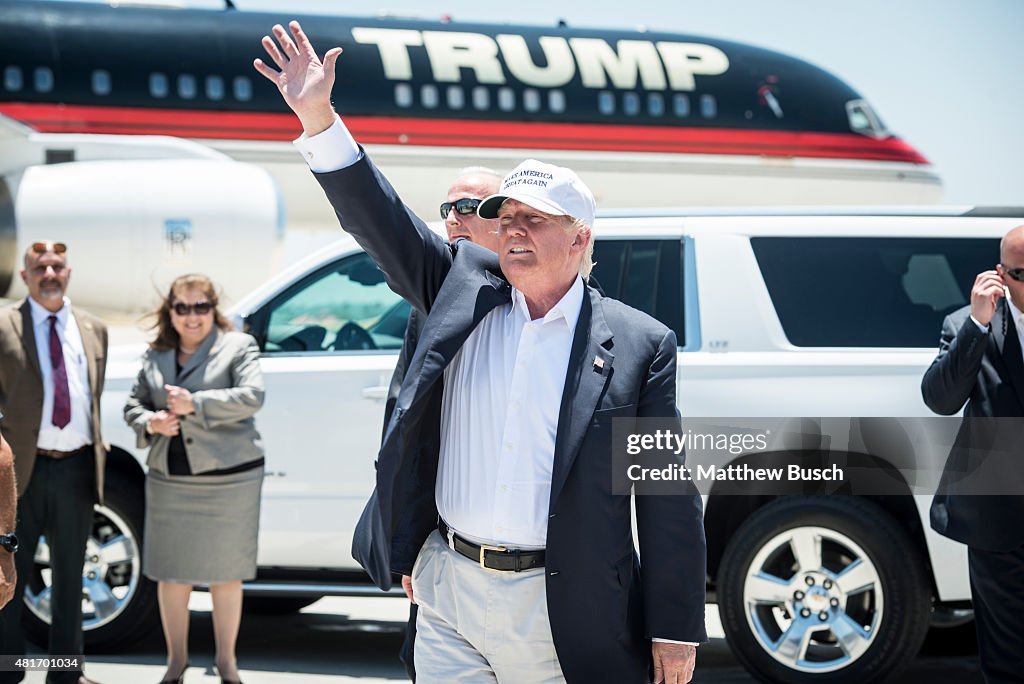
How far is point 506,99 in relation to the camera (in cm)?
1697

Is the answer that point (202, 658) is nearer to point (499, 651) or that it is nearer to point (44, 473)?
point (44, 473)

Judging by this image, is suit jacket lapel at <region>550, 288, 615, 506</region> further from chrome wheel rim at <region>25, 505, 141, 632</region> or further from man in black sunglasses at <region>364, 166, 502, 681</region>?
chrome wheel rim at <region>25, 505, 141, 632</region>

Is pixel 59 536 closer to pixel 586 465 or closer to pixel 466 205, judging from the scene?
pixel 466 205

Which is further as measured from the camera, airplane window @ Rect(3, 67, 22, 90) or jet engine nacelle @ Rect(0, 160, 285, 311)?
airplane window @ Rect(3, 67, 22, 90)

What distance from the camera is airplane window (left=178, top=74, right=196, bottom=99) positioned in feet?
52.4

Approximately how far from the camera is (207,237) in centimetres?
1359

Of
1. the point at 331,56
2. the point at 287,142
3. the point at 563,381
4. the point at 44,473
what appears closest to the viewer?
the point at 331,56

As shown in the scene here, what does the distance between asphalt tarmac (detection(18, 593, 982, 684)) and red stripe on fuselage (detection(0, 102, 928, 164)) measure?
32.4ft

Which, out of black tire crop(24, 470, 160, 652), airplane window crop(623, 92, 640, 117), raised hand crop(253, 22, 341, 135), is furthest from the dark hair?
airplane window crop(623, 92, 640, 117)

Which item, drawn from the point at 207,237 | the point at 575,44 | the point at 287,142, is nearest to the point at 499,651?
the point at 207,237

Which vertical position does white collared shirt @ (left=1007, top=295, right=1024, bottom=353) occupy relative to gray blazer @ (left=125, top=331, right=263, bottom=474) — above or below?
above

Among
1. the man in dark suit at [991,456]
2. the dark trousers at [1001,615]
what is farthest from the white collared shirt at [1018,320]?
the dark trousers at [1001,615]

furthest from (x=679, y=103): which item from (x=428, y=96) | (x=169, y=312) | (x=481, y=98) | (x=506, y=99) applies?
(x=169, y=312)

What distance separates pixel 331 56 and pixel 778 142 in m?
15.8
